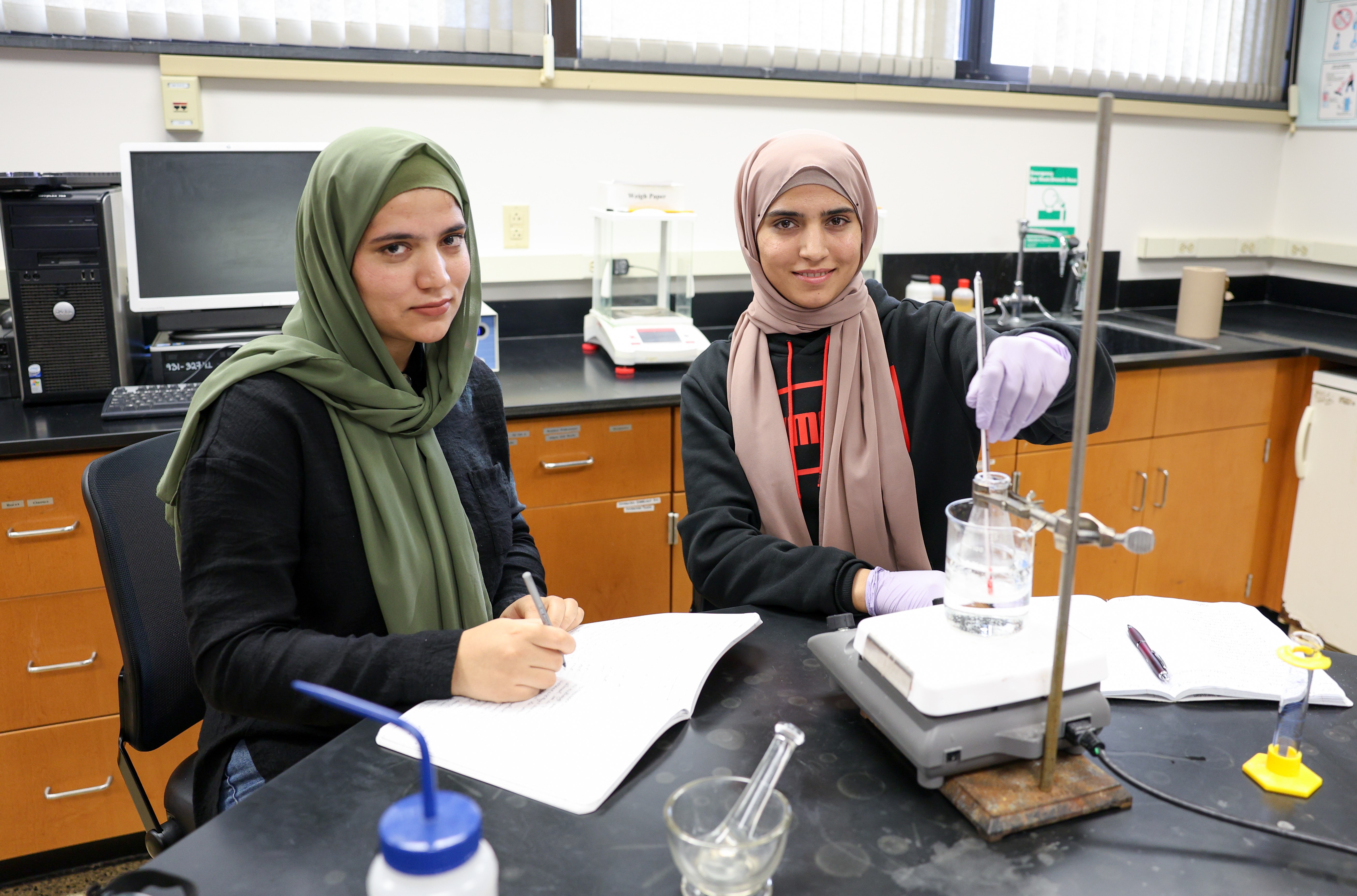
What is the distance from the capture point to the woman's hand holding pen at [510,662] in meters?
1.02

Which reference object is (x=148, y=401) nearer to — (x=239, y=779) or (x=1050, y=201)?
(x=239, y=779)

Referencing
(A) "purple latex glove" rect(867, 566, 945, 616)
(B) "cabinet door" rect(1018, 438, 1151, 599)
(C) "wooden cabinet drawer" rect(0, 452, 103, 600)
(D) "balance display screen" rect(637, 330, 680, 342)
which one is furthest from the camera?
(B) "cabinet door" rect(1018, 438, 1151, 599)

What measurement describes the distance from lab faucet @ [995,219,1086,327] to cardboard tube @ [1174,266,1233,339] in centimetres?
30

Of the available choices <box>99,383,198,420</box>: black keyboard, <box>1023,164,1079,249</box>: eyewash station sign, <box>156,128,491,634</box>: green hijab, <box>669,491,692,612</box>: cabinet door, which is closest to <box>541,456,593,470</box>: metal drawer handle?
<box>669,491,692,612</box>: cabinet door

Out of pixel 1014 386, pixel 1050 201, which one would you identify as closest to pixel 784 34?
pixel 1050 201

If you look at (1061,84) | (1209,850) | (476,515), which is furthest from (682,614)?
(1061,84)

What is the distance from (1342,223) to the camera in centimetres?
332

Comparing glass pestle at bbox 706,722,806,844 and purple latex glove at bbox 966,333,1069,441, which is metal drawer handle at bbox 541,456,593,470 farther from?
glass pestle at bbox 706,722,806,844

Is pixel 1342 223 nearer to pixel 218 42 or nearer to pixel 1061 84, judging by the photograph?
pixel 1061 84

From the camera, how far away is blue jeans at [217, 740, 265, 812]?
1.14 metres

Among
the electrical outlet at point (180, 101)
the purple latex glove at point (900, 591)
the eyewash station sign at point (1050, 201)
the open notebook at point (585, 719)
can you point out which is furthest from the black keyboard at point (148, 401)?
the eyewash station sign at point (1050, 201)

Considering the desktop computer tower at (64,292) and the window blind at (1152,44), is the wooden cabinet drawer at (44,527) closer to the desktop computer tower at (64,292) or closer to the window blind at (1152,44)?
the desktop computer tower at (64,292)

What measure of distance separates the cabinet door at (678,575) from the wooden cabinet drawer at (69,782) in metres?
1.04

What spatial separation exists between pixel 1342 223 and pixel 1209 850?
128 inches
